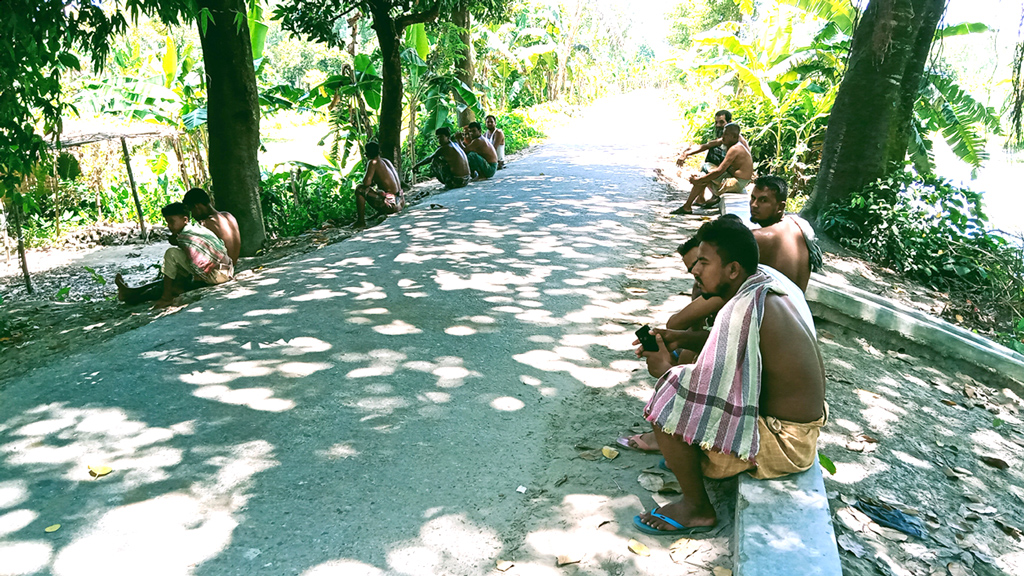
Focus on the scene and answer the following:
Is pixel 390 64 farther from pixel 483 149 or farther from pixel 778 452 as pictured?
pixel 778 452

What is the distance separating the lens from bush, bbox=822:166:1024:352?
7.42 m

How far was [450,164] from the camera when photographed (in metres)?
12.7

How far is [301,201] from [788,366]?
10.0 m

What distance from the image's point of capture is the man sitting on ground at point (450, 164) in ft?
40.9

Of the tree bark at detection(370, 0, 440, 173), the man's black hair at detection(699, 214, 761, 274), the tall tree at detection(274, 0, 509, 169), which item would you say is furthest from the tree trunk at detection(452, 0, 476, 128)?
the man's black hair at detection(699, 214, 761, 274)

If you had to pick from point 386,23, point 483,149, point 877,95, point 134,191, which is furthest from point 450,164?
point 877,95

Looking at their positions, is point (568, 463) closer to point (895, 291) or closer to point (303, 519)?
point (303, 519)

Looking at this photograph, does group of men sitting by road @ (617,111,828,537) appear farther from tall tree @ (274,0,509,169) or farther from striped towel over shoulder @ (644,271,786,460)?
tall tree @ (274,0,509,169)

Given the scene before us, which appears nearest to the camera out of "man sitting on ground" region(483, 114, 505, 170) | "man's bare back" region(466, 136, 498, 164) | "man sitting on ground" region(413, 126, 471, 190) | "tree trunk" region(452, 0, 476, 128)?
"man sitting on ground" region(413, 126, 471, 190)

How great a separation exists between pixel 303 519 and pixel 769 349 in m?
2.21

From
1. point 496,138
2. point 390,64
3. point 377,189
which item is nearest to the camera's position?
point 377,189

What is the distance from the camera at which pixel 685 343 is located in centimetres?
333

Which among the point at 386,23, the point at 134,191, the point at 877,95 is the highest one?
the point at 386,23

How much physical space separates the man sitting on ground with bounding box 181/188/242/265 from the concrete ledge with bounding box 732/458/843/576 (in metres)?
5.95
